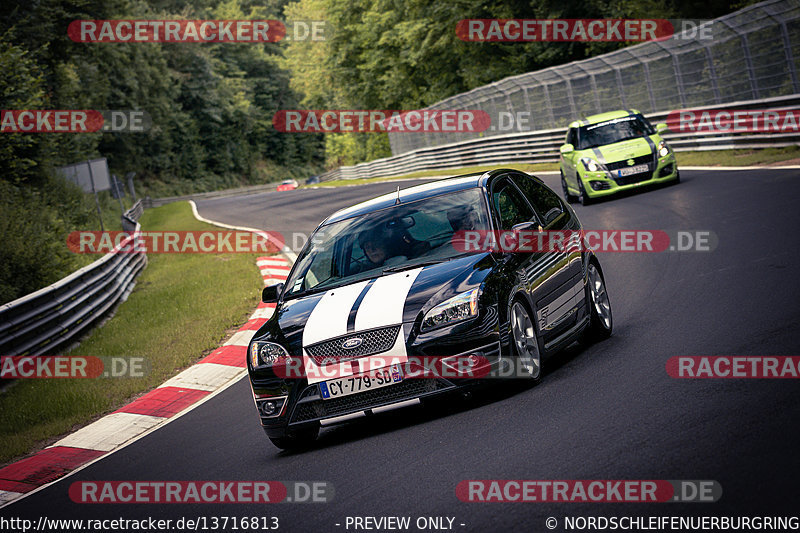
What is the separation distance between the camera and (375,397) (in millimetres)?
6648

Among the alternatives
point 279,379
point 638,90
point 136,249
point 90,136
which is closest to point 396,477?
point 279,379

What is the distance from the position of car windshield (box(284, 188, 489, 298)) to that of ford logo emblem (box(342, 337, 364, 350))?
87 cm

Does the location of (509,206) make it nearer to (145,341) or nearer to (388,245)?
(388,245)

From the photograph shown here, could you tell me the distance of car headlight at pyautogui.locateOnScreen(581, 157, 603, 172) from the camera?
1945cm

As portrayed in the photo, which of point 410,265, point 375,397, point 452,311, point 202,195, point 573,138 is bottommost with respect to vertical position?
point 375,397

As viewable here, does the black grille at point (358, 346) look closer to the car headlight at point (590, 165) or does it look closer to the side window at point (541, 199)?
the side window at point (541, 199)

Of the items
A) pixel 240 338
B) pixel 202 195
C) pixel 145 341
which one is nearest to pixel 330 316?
pixel 240 338

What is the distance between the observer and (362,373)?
6.61 metres

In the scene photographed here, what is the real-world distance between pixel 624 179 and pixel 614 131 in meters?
1.21

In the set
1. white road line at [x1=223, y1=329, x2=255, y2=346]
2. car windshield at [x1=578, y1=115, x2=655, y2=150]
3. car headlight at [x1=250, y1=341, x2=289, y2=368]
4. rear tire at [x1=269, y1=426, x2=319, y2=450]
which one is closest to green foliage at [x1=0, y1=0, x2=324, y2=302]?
white road line at [x1=223, y1=329, x2=255, y2=346]

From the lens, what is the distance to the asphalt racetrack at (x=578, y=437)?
473 centimetres

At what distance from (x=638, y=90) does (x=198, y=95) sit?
70.6m

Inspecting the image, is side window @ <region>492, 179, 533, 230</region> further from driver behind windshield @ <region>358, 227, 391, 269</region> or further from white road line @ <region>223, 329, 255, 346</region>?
white road line @ <region>223, 329, 255, 346</region>

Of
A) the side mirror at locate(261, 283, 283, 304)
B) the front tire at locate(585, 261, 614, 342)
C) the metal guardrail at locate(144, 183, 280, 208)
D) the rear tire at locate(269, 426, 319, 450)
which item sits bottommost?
the rear tire at locate(269, 426, 319, 450)
